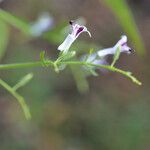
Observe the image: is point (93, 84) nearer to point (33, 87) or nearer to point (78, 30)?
point (33, 87)

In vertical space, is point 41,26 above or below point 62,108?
below

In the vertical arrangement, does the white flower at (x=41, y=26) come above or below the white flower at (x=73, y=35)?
above

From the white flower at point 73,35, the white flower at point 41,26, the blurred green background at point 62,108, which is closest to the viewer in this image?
the white flower at point 73,35

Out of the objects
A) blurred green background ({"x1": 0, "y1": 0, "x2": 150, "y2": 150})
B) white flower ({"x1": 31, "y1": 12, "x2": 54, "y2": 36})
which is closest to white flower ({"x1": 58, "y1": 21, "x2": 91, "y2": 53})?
white flower ({"x1": 31, "y1": 12, "x2": 54, "y2": 36})

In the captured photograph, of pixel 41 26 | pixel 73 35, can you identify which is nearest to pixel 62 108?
pixel 41 26

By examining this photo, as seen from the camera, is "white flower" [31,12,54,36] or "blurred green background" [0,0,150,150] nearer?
"white flower" [31,12,54,36]

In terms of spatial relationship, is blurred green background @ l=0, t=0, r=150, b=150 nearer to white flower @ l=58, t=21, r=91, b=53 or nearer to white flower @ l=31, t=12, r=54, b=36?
white flower @ l=31, t=12, r=54, b=36

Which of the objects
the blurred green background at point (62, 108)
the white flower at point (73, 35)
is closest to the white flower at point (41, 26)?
the white flower at point (73, 35)

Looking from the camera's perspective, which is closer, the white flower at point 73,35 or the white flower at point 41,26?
the white flower at point 73,35

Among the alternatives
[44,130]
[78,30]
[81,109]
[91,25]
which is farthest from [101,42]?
[78,30]

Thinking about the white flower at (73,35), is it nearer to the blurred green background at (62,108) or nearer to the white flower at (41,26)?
the white flower at (41,26)

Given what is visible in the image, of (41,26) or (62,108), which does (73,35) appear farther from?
(62,108)
